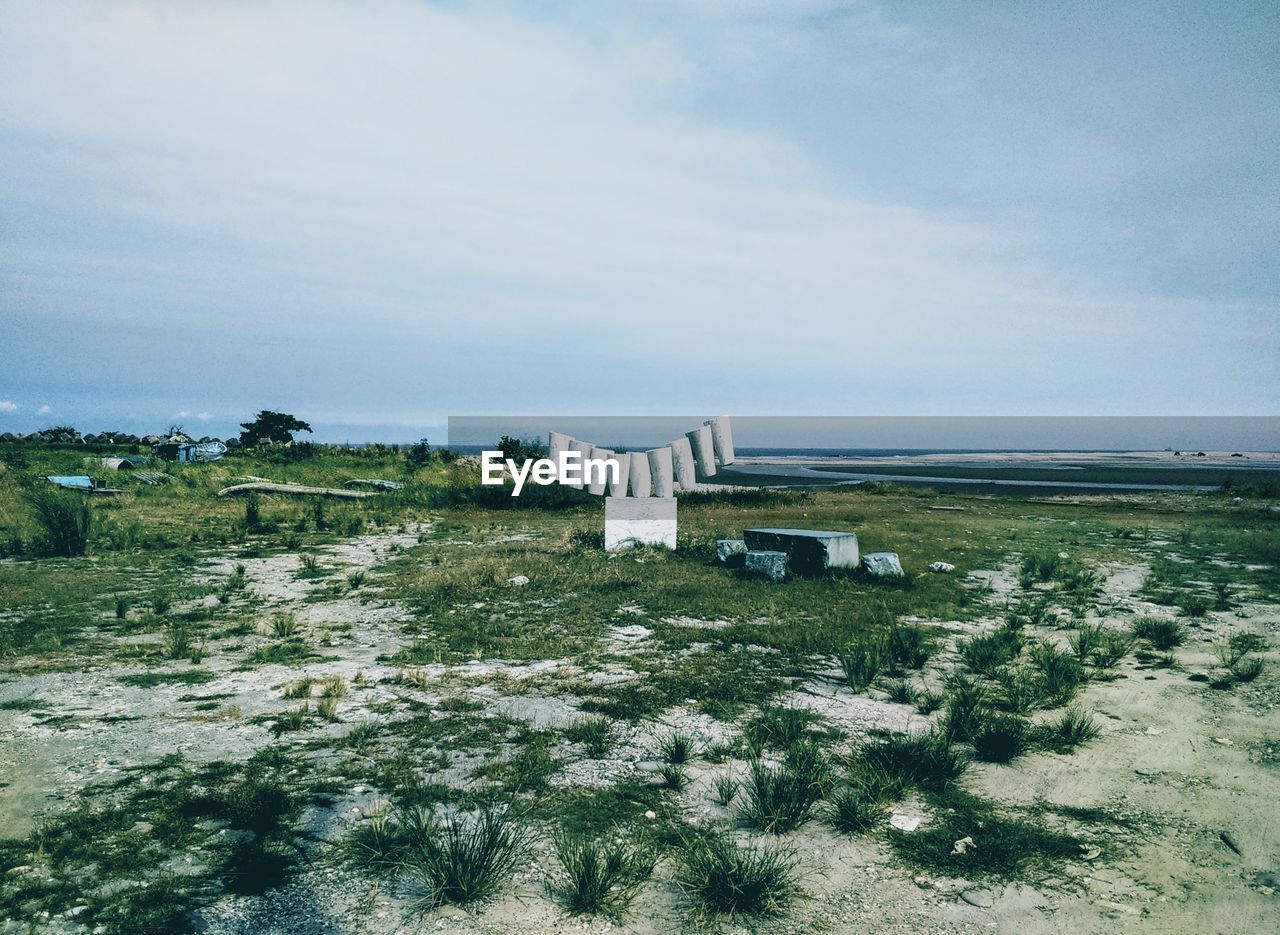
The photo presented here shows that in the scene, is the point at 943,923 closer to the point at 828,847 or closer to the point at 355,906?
the point at 828,847

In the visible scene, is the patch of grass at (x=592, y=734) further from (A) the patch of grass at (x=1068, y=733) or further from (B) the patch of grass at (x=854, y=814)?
(A) the patch of grass at (x=1068, y=733)

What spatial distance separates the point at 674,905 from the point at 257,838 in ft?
6.83

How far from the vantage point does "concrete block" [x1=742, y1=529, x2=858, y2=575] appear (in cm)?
1148

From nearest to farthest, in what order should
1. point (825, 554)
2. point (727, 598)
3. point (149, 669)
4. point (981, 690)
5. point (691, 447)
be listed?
point (981, 690) < point (149, 669) < point (727, 598) < point (825, 554) < point (691, 447)

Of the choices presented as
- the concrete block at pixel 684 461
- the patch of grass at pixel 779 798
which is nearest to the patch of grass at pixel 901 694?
the patch of grass at pixel 779 798

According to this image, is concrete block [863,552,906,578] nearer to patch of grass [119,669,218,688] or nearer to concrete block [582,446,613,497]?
concrete block [582,446,613,497]

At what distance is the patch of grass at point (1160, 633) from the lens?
754 centimetres

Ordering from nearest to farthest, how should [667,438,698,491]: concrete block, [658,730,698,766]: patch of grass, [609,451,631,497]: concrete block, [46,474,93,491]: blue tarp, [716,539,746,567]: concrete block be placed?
[658,730,698,766]: patch of grass
[716,539,746,567]: concrete block
[609,451,631,497]: concrete block
[667,438,698,491]: concrete block
[46,474,93,491]: blue tarp

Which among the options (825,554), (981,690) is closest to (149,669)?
(981,690)

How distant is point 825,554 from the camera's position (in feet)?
37.6

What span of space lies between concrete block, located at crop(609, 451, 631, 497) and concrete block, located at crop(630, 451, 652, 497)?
0.33 feet

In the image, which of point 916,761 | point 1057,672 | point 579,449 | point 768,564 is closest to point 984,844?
point 916,761

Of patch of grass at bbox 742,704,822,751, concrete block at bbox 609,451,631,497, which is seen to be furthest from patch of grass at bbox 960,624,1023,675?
concrete block at bbox 609,451,631,497

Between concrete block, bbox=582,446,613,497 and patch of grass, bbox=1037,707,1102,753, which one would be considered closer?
patch of grass, bbox=1037,707,1102,753
